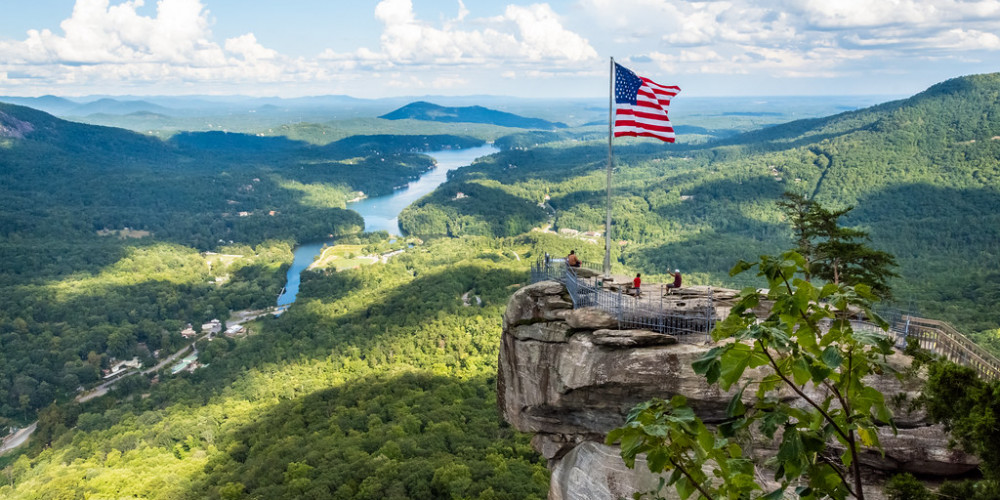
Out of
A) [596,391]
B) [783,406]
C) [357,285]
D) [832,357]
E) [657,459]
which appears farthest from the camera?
[357,285]

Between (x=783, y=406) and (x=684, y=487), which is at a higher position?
(x=783, y=406)

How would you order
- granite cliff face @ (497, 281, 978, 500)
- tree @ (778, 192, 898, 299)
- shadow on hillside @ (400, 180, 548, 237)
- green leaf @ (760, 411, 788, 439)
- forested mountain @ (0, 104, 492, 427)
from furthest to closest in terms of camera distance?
shadow on hillside @ (400, 180, 548, 237)
forested mountain @ (0, 104, 492, 427)
tree @ (778, 192, 898, 299)
granite cliff face @ (497, 281, 978, 500)
green leaf @ (760, 411, 788, 439)

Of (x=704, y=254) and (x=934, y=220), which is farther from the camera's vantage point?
(x=704, y=254)

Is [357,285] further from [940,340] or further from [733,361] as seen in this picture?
[733,361]

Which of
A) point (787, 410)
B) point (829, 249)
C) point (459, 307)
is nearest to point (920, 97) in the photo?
point (459, 307)

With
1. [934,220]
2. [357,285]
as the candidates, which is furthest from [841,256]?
[934,220]

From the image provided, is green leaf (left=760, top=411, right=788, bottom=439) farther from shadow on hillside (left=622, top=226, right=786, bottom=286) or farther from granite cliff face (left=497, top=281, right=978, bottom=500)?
shadow on hillside (left=622, top=226, right=786, bottom=286)

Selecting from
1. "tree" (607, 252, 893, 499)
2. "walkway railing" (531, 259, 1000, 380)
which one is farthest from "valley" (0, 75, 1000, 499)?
"tree" (607, 252, 893, 499)
